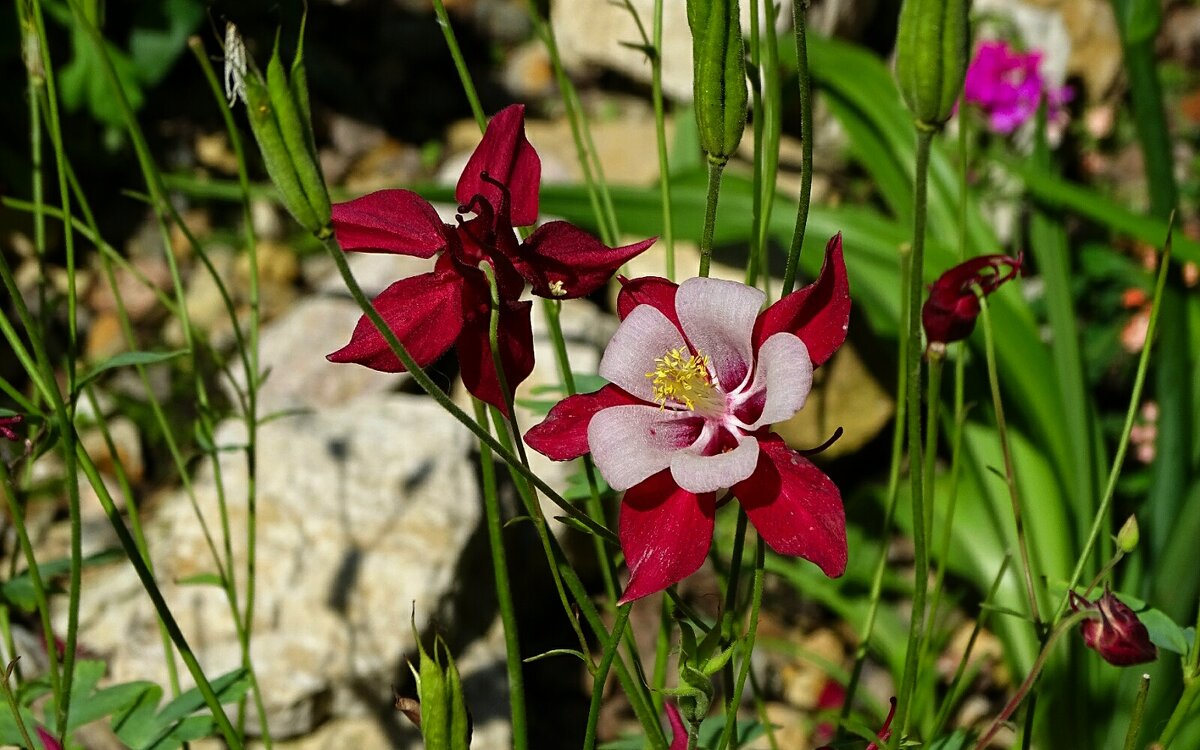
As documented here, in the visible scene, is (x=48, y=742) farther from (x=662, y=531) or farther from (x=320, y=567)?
(x=320, y=567)

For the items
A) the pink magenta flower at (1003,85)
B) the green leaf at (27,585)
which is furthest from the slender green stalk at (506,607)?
the pink magenta flower at (1003,85)

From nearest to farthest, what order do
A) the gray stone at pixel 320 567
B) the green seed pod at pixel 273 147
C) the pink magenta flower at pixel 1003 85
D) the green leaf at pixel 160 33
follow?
the green seed pod at pixel 273 147 < the gray stone at pixel 320 567 < the pink magenta flower at pixel 1003 85 < the green leaf at pixel 160 33

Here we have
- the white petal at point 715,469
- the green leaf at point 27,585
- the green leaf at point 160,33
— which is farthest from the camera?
the green leaf at point 160,33

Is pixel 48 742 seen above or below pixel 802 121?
below

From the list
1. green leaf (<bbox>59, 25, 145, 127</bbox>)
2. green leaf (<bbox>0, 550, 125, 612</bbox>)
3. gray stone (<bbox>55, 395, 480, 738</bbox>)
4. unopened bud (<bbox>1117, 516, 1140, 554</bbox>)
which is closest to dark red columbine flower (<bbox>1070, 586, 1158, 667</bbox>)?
unopened bud (<bbox>1117, 516, 1140, 554</bbox>)

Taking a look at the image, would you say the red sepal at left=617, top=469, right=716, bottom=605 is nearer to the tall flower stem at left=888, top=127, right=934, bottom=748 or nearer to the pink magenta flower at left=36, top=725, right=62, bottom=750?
the tall flower stem at left=888, top=127, right=934, bottom=748

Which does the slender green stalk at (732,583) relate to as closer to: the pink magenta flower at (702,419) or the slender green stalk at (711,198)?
the pink magenta flower at (702,419)

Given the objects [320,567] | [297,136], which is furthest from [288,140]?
[320,567]
